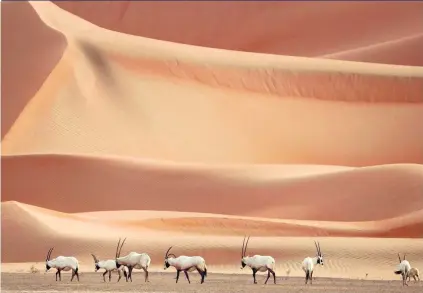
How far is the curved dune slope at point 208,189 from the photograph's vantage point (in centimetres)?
2416

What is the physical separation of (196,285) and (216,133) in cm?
1387

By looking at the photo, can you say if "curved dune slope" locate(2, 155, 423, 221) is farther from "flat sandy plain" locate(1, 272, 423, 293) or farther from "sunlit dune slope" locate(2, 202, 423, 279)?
"flat sandy plain" locate(1, 272, 423, 293)

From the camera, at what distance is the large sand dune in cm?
2295

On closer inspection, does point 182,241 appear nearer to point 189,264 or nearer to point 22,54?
point 189,264

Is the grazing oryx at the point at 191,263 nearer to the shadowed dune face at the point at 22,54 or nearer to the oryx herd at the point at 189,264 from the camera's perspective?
the oryx herd at the point at 189,264

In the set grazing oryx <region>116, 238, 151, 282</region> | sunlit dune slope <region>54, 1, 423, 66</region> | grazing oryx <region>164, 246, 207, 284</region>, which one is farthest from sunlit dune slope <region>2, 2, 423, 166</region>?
grazing oryx <region>164, 246, 207, 284</region>

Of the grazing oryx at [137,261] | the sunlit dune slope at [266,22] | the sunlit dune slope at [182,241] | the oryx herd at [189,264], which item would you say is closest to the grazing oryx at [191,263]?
the oryx herd at [189,264]

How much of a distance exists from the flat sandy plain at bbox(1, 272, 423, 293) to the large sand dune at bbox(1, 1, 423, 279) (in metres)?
2.15

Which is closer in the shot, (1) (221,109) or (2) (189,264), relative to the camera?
(2) (189,264)

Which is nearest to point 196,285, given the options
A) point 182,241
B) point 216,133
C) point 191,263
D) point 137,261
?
point 191,263

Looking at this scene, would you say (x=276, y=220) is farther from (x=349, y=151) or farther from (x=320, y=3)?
(x=320, y=3)

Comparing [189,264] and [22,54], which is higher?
[22,54]

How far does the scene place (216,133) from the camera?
31.2 metres

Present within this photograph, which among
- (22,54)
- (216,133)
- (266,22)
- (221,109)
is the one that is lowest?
(216,133)
